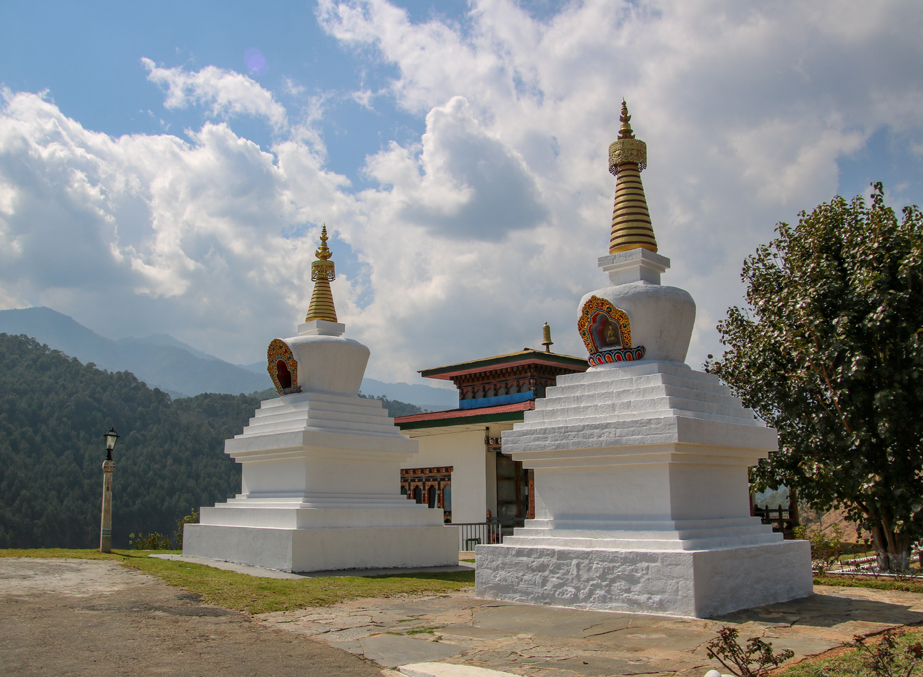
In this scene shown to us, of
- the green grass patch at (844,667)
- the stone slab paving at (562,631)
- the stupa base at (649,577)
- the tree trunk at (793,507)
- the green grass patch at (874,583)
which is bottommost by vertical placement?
the green grass patch at (874,583)

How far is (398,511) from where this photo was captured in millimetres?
14750

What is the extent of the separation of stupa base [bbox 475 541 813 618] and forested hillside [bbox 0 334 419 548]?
61.1 m

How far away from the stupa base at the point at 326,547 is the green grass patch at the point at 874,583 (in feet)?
21.9

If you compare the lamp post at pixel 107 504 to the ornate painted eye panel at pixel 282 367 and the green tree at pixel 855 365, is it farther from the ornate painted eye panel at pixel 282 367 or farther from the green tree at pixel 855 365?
the green tree at pixel 855 365

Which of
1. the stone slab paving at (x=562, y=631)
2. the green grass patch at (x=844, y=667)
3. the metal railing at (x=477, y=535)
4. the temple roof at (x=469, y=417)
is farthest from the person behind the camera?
the metal railing at (x=477, y=535)

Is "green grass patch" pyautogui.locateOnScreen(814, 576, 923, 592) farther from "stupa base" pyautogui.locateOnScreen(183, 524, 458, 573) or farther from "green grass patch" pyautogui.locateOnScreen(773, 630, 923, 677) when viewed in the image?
"stupa base" pyautogui.locateOnScreen(183, 524, 458, 573)

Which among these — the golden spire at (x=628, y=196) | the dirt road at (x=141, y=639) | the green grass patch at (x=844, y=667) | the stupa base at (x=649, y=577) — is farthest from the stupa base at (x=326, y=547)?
the green grass patch at (x=844, y=667)

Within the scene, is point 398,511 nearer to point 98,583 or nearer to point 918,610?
point 98,583

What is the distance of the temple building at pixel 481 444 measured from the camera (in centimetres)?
2167

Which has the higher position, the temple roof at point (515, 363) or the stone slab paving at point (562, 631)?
the temple roof at point (515, 363)

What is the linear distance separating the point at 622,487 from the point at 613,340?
241cm

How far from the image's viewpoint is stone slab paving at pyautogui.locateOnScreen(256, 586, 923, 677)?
6.50 metres

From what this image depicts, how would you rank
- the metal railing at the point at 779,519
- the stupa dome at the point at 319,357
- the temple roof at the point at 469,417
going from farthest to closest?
the temple roof at the point at 469,417 < the metal railing at the point at 779,519 < the stupa dome at the point at 319,357

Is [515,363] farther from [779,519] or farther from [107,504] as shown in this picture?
[107,504]
